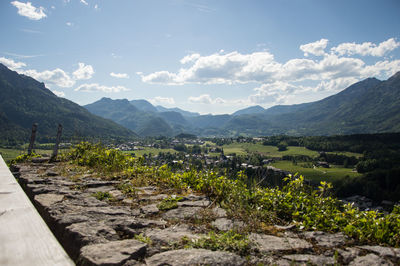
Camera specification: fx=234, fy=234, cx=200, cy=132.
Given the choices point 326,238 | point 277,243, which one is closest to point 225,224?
point 277,243

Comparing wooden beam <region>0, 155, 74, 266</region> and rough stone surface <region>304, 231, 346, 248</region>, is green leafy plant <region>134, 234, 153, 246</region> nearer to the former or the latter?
wooden beam <region>0, 155, 74, 266</region>

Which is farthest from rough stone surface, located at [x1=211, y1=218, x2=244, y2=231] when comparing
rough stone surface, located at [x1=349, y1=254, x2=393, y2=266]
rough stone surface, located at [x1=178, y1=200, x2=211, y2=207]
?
rough stone surface, located at [x1=349, y1=254, x2=393, y2=266]

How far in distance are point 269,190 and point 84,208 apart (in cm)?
354

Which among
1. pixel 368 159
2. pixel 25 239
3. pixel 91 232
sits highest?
pixel 25 239

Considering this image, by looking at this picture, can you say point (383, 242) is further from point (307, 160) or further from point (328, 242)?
point (307, 160)

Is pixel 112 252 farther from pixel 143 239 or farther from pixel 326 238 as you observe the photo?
pixel 326 238

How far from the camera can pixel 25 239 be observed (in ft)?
3.94

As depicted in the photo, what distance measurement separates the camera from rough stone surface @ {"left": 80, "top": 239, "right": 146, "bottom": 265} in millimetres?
2090

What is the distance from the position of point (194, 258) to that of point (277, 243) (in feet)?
4.19

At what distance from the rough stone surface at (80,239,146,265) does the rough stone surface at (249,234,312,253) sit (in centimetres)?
145

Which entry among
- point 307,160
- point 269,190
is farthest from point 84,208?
point 307,160

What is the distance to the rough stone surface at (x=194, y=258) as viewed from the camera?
236 centimetres

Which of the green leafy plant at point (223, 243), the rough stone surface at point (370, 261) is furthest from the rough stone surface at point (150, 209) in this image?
the rough stone surface at point (370, 261)

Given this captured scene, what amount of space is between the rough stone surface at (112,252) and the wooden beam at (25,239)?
82 cm
